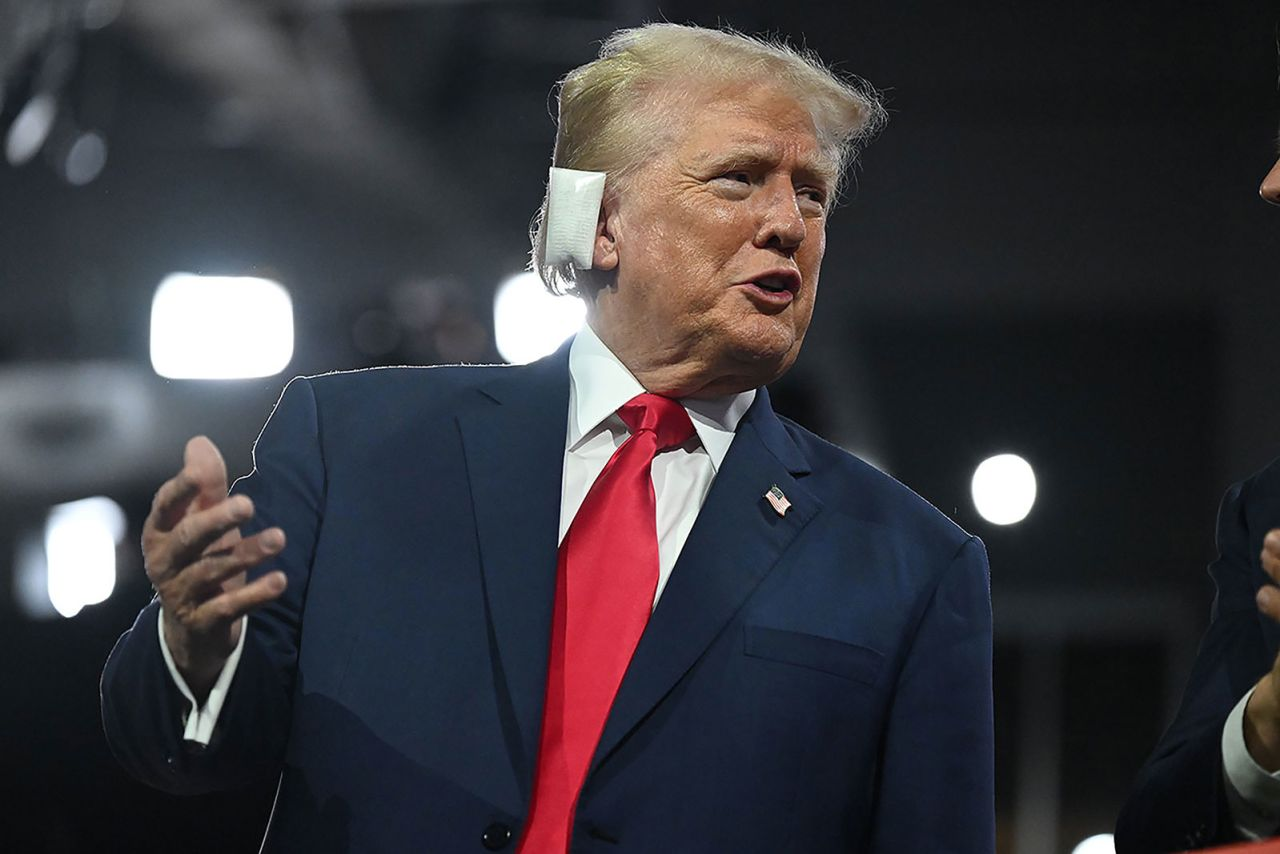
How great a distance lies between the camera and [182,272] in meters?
2.18

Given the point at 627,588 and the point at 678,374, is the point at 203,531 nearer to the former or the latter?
the point at 627,588

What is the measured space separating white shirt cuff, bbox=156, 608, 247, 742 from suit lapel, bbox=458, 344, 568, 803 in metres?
0.29

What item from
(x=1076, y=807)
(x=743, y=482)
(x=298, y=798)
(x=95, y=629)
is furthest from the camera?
(x=1076, y=807)

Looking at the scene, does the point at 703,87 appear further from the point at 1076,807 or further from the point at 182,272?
the point at 1076,807

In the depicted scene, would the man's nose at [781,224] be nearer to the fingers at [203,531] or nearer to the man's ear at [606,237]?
the man's ear at [606,237]

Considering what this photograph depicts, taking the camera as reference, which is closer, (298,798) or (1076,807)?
(298,798)

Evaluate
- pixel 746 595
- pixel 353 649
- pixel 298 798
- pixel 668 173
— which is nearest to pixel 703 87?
pixel 668 173

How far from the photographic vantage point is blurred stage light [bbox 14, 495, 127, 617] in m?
2.16

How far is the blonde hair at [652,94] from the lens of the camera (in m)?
1.86

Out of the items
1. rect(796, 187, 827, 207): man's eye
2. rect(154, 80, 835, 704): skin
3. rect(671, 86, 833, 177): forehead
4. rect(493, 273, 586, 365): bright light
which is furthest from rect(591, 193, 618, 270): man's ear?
rect(493, 273, 586, 365): bright light

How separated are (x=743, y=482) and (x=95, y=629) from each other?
3.37 ft

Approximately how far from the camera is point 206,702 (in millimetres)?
1515

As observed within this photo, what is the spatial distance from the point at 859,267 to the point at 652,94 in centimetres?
58

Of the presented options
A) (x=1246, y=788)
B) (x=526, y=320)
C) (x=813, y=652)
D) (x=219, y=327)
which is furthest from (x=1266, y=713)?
(x=219, y=327)
